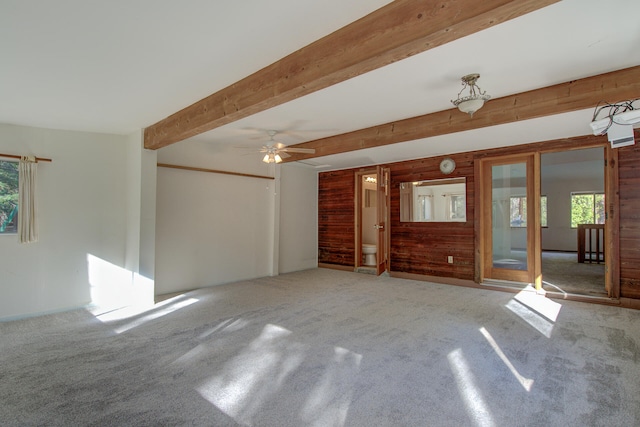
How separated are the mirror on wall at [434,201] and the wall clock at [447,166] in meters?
0.16

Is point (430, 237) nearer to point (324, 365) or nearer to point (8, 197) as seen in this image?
point (324, 365)

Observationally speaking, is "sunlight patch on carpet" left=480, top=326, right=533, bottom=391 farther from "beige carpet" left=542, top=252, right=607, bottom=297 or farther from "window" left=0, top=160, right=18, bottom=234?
"window" left=0, top=160, right=18, bottom=234

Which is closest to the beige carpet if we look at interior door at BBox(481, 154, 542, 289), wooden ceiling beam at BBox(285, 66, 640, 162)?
interior door at BBox(481, 154, 542, 289)

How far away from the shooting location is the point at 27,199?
3.74m

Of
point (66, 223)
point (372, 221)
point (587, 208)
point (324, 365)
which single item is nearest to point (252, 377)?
point (324, 365)

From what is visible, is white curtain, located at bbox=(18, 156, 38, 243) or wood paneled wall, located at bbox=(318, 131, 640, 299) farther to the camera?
wood paneled wall, located at bbox=(318, 131, 640, 299)

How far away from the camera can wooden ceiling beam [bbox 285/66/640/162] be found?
276 cm

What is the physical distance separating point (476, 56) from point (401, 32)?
1.02 m

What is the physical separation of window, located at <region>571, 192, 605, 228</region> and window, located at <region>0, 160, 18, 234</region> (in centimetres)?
1236

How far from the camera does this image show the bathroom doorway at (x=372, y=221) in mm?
6148

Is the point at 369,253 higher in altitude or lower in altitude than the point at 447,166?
lower

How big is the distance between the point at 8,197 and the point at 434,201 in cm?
627

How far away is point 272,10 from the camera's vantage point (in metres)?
1.87

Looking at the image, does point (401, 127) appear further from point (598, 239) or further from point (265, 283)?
point (598, 239)
